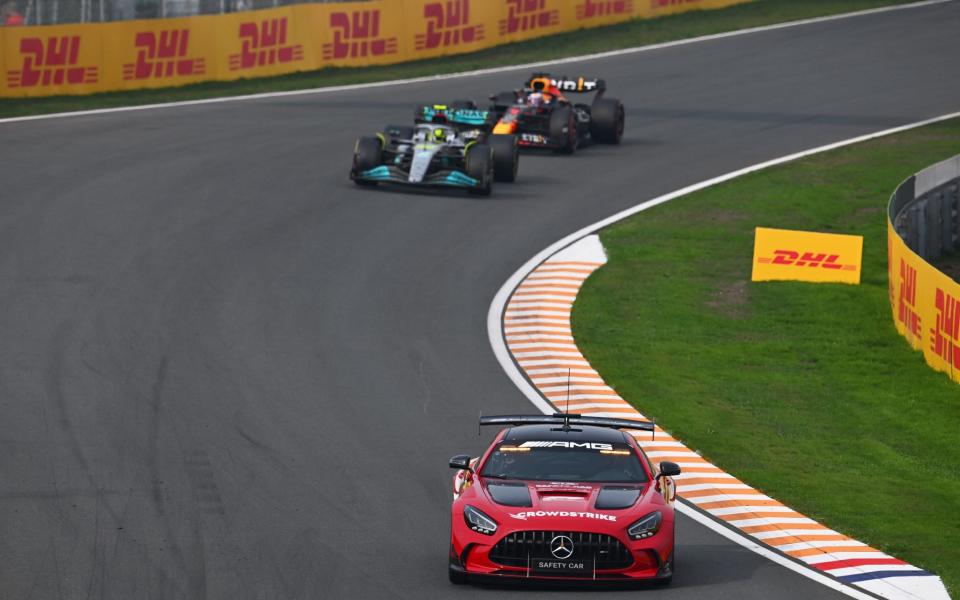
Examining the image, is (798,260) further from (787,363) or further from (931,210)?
(787,363)

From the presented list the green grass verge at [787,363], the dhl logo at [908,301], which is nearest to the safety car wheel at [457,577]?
the green grass verge at [787,363]

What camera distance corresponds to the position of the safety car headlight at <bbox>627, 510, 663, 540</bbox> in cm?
1330

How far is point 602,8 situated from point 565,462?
3852cm

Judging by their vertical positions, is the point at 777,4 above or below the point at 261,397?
above

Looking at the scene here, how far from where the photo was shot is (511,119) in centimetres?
3659

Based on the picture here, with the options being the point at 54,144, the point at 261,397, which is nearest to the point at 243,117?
the point at 54,144

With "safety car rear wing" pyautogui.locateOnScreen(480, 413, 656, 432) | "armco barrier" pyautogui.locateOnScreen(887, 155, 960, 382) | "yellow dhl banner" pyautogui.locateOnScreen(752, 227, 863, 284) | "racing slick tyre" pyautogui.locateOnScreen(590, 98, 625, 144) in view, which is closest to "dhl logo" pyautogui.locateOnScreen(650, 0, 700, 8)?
"racing slick tyre" pyautogui.locateOnScreen(590, 98, 625, 144)

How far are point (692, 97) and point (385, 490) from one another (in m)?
28.7

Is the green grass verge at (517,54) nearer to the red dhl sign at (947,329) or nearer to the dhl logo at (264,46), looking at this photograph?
the dhl logo at (264,46)

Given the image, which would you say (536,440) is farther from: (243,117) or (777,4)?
(777,4)

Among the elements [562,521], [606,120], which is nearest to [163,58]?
[606,120]

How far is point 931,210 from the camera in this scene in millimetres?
31312

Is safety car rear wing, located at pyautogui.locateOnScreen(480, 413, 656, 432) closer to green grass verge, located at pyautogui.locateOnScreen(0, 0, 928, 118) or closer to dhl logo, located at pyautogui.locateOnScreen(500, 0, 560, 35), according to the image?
green grass verge, located at pyautogui.locateOnScreen(0, 0, 928, 118)

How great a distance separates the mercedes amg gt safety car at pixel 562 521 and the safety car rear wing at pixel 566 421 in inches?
19.4
